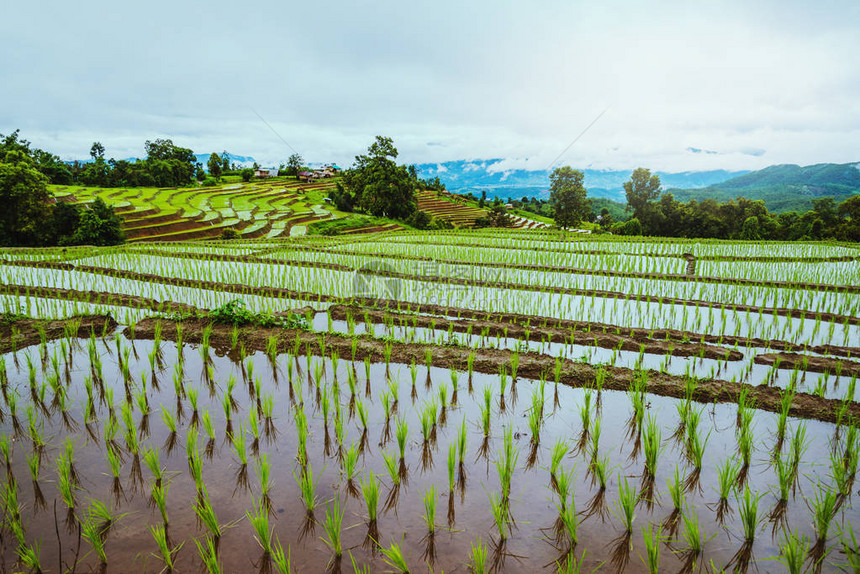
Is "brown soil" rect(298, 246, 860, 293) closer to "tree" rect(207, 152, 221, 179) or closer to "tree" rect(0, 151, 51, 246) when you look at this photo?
"tree" rect(0, 151, 51, 246)

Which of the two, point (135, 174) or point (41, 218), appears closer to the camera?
point (41, 218)

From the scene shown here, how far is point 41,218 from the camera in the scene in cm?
1809

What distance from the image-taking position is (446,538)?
2133mm

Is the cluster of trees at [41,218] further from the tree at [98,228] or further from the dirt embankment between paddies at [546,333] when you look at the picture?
the dirt embankment between paddies at [546,333]

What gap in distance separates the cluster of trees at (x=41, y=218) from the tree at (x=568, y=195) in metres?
21.3

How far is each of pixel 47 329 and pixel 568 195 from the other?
23.5 m

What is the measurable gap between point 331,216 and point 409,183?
279 inches

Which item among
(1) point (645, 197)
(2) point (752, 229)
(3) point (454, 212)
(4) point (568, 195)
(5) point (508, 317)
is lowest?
(5) point (508, 317)

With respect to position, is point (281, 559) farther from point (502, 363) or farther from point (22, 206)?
point (22, 206)

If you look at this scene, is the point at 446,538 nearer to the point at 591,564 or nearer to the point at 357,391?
the point at 591,564

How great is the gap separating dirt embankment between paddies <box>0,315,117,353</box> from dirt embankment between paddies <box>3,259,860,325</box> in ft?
7.11

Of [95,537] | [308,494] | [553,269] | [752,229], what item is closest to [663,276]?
[553,269]

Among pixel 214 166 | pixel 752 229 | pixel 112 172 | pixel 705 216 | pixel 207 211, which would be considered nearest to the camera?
pixel 752 229

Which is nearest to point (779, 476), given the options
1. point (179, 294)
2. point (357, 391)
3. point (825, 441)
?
point (825, 441)
